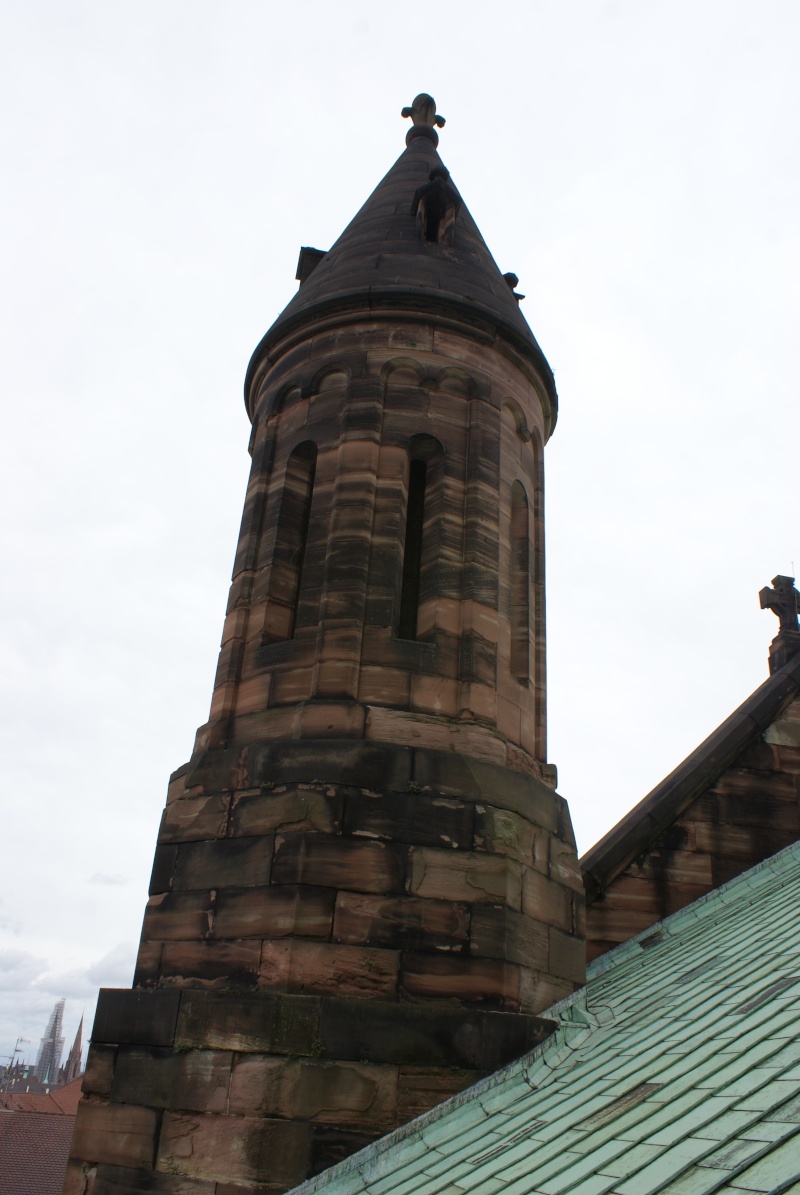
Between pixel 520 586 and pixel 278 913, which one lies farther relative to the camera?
pixel 520 586

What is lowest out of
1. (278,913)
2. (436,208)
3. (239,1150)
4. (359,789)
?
(239,1150)

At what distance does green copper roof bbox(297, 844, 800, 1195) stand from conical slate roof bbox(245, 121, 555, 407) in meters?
5.21

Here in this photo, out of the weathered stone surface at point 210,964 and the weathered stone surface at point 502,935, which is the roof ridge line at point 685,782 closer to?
the weathered stone surface at point 502,935

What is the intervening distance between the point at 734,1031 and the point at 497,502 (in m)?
4.52

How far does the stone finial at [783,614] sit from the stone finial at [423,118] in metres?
6.44

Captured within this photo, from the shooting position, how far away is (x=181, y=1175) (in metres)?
5.24

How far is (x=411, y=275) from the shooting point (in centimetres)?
855

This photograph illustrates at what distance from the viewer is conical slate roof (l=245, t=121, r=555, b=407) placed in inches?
327

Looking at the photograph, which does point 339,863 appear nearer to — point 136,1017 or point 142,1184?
point 136,1017

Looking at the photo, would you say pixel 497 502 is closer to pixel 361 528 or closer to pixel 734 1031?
pixel 361 528

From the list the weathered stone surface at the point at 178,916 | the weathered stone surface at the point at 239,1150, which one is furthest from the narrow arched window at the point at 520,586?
the weathered stone surface at the point at 239,1150

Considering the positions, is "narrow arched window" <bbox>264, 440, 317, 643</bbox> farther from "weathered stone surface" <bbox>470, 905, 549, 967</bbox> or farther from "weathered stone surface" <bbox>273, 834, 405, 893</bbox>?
"weathered stone surface" <bbox>470, 905, 549, 967</bbox>

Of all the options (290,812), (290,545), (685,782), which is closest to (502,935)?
(290,812)

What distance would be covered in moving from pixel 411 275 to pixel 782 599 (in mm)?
5166
